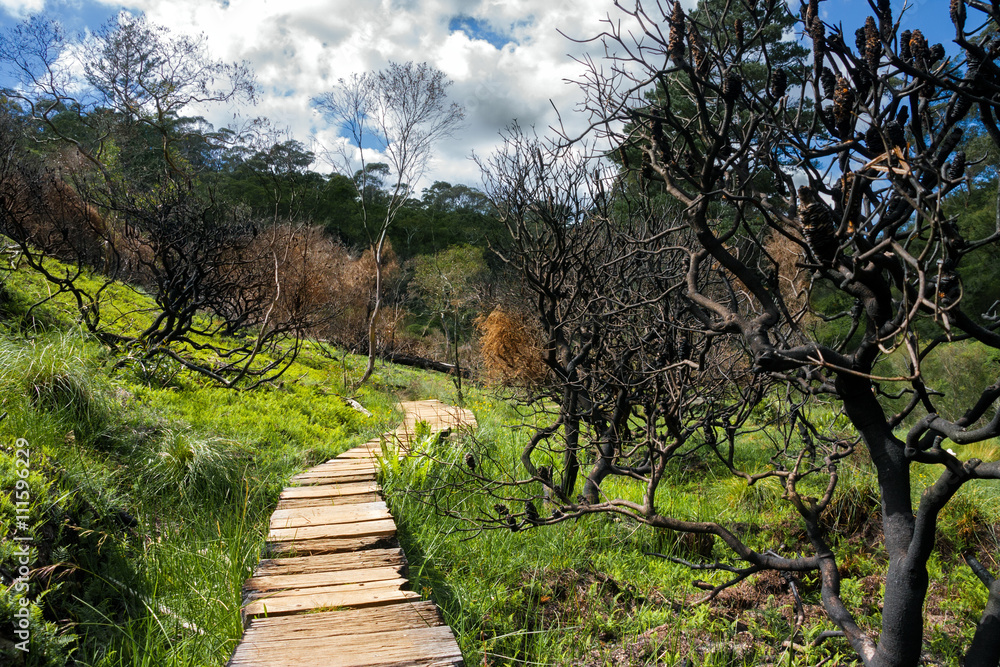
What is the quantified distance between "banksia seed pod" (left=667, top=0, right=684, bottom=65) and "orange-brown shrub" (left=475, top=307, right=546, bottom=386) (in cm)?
915

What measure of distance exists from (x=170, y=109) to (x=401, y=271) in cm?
1036

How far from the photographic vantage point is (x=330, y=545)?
3.35 metres

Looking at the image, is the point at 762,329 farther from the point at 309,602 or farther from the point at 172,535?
the point at 172,535

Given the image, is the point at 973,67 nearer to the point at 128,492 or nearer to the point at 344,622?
the point at 344,622

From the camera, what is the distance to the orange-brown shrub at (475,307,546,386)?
11250mm

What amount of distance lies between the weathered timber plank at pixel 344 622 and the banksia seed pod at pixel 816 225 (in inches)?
84.5

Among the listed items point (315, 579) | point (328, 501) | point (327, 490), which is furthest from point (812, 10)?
point (327, 490)

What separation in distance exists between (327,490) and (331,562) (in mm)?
1143

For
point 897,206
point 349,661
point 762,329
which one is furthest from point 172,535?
point 897,206

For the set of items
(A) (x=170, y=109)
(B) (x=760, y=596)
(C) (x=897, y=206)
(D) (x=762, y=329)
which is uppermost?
(A) (x=170, y=109)

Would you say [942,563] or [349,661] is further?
[942,563]

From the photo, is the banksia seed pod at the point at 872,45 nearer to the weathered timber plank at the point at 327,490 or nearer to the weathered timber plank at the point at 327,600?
the weathered timber plank at the point at 327,600

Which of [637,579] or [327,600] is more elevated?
[327,600]

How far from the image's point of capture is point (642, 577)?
421cm
